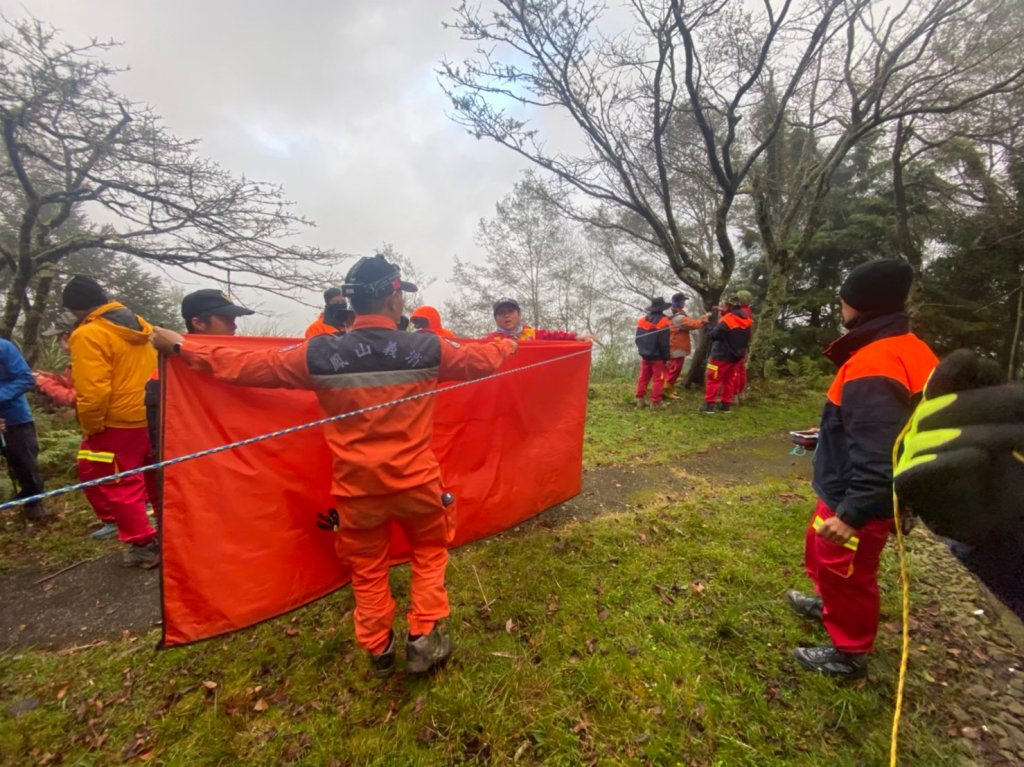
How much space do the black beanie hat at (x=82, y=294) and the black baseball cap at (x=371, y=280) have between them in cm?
285

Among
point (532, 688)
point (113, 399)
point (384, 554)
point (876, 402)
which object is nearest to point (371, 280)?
point (384, 554)

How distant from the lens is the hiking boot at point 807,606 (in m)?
3.03

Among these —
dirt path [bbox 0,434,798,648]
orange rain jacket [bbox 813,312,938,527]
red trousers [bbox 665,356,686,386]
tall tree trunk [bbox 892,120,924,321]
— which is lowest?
dirt path [bbox 0,434,798,648]

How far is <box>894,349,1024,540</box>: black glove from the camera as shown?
1158 mm

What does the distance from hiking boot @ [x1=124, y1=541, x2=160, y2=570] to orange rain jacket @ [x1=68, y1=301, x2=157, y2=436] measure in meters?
1.12

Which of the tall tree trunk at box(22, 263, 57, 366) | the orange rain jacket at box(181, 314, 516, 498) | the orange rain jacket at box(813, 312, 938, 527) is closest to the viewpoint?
the orange rain jacket at box(813, 312, 938, 527)

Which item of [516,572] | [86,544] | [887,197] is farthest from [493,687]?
[887,197]

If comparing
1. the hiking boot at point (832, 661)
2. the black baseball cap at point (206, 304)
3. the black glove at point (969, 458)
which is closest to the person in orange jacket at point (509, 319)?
the black baseball cap at point (206, 304)

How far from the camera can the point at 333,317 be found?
5754 mm

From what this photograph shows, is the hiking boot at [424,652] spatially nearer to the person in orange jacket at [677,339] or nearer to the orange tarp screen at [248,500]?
the orange tarp screen at [248,500]

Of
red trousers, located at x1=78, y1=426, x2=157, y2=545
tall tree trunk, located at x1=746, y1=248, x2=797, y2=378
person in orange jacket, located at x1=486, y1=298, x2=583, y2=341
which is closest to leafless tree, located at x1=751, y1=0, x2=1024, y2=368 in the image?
tall tree trunk, located at x1=746, y1=248, x2=797, y2=378

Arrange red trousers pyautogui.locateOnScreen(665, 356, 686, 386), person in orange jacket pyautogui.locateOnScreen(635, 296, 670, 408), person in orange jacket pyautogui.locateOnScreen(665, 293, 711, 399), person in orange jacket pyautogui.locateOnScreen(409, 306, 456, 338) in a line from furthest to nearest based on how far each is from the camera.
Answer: red trousers pyautogui.locateOnScreen(665, 356, 686, 386)
person in orange jacket pyautogui.locateOnScreen(635, 296, 670, 408)
person in orange jacket pyautogui.locateOnScreen(665, 293, 711, 399)
person in orange jacket pyautogui.locateOnScreen(409, 306, 456, 338)

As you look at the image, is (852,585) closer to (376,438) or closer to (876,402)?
(876,402)

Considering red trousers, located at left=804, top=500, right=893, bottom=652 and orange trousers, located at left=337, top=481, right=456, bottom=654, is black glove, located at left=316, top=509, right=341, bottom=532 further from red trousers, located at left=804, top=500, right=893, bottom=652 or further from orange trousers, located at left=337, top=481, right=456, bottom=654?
red trousers, located at left=804, top=500, right=893, bottom=652
